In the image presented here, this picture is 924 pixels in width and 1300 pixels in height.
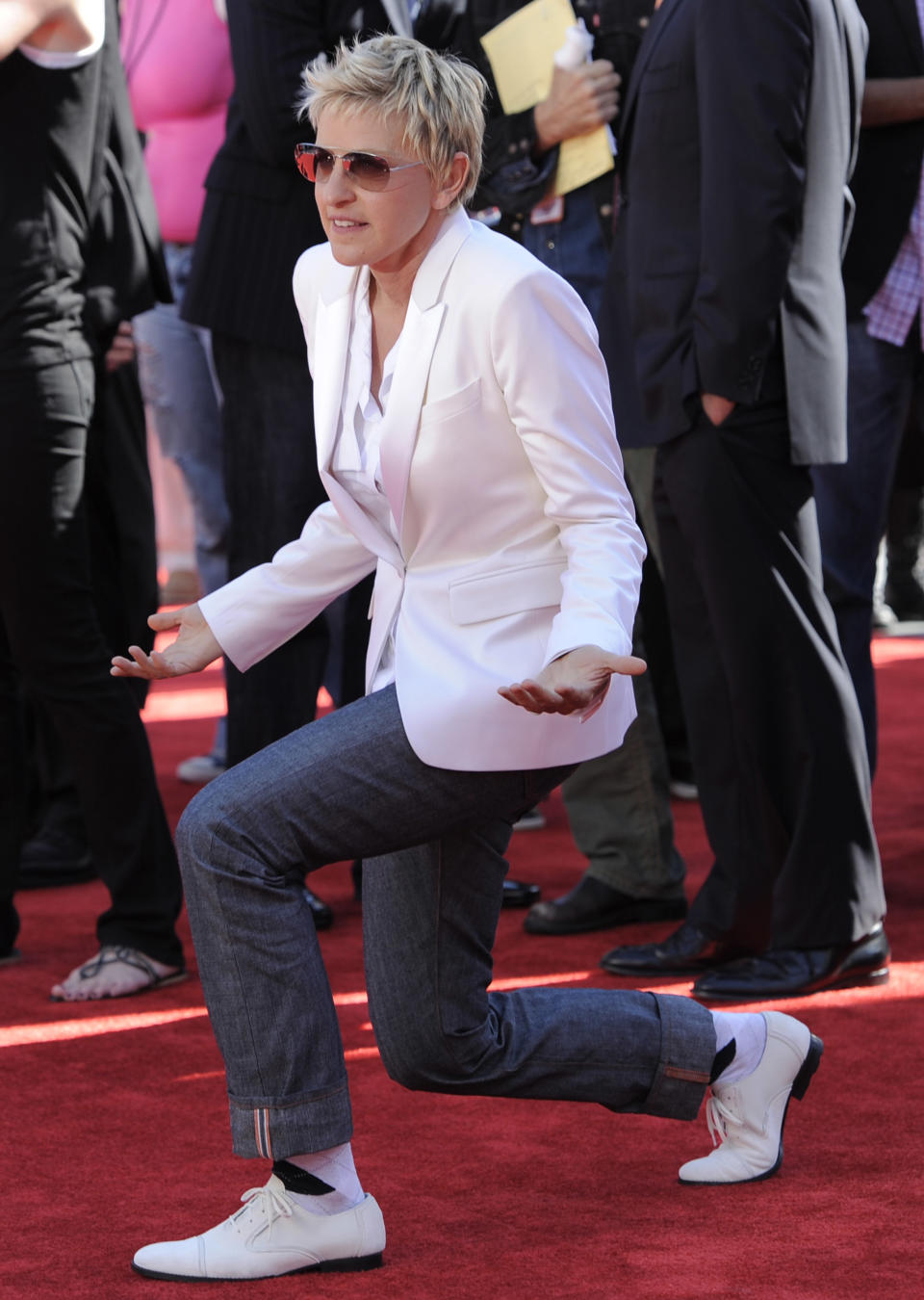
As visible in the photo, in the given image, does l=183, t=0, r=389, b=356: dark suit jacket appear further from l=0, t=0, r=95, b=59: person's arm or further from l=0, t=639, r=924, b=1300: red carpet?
l=0, t=639, r=924, b=1300: red carpet

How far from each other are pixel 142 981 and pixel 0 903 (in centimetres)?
37

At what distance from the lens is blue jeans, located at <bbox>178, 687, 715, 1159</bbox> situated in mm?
2107

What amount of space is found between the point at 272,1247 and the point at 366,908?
0.41m

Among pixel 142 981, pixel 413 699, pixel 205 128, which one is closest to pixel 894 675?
pixel 205 128

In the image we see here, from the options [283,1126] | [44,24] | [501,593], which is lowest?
[283,1126]

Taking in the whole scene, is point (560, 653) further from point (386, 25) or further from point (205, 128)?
point (205, 128)

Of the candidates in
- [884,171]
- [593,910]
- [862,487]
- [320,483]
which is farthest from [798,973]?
[884,171]

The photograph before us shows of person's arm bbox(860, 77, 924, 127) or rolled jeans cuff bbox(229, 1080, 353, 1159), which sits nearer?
rolled jeans cuff bbox(229, 1080, 353, 1159)

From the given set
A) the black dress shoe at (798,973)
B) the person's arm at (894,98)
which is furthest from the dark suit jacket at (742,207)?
the black dress shoe at (798,973)

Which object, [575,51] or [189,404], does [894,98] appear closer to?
[575,51]

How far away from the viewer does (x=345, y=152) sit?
2.15m

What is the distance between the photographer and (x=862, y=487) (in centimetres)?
396

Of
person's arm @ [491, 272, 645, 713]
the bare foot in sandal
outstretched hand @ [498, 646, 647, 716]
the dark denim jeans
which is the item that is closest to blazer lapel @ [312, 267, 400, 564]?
person's arm @ [491, 272, 645, 713]

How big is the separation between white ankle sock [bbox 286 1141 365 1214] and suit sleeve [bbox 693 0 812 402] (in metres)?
1.59
